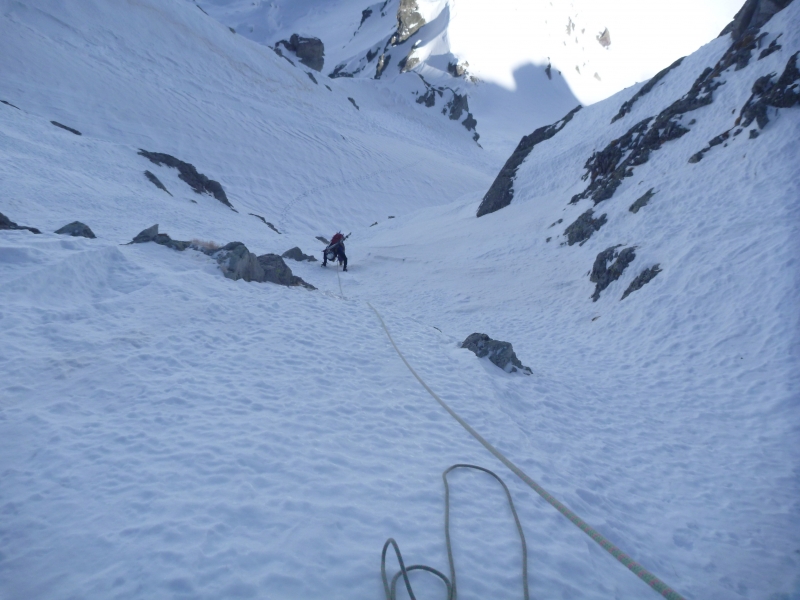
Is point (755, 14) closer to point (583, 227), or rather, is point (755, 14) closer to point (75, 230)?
point (583, 227)

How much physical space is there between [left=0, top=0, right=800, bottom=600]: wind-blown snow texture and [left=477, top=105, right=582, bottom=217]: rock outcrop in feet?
14.7

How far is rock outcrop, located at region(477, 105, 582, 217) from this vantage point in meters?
21.6

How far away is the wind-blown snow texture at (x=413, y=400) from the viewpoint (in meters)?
3.29

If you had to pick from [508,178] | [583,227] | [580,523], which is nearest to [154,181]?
[508,178]

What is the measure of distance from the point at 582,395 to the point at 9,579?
23.2 feet

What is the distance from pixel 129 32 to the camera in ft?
117

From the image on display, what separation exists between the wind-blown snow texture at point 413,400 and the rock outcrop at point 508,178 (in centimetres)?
449

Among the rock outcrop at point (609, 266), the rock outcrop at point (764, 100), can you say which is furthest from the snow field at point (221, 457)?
the rock outcrop at point (764, 100)

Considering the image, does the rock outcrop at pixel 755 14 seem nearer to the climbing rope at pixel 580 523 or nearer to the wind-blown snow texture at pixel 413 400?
the wind-blown snow texture at pixel 413 400

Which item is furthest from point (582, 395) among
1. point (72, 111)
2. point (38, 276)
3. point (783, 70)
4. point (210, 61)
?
point (210, 61)

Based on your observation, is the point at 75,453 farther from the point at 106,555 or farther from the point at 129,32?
the point at 129,32

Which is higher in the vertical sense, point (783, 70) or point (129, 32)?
point (129, 32)

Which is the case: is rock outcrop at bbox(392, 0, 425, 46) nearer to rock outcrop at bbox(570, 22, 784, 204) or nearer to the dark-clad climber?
rock outcrop at bbox(570, 22, 784, 204)

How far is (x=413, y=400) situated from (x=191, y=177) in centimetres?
2186
